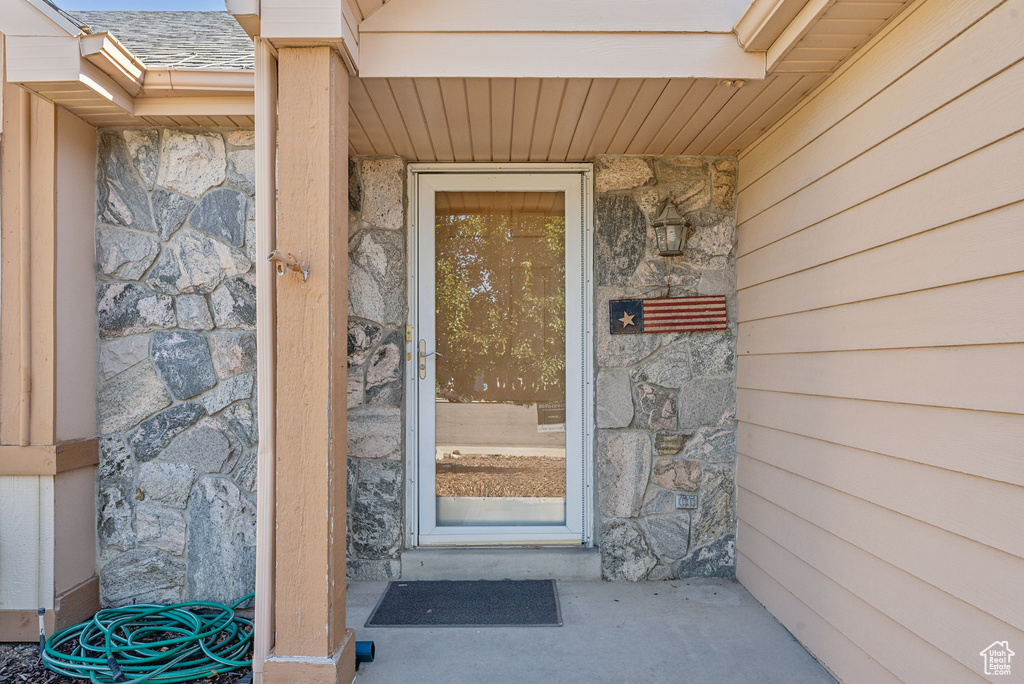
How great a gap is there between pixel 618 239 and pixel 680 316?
0.47 metres

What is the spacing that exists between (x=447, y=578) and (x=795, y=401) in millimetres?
1729

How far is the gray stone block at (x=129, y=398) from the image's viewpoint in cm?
252

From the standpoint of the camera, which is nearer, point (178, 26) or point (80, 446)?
point (80, 446)

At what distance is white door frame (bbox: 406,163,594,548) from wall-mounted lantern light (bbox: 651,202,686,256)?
0.33m

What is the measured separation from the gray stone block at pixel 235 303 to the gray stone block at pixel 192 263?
4 centimetres

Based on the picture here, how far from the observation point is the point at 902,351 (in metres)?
1.67

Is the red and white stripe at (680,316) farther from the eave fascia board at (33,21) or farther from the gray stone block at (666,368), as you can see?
the eave fascia board at (33,21)

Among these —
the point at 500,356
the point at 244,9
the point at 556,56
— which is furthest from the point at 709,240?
the point at 244,9

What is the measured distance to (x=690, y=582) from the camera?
9.14 feet

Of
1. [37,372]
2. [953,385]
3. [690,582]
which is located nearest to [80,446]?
[37,372]

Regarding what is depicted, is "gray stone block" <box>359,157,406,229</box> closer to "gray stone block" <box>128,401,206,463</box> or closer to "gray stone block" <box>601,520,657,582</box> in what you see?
"gray stone block" <box>128,401,206,463</box>

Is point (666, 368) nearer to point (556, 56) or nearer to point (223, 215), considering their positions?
point (556, 56)

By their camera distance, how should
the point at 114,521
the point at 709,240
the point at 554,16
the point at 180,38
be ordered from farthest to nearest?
the point at 180,38 < the point at 709,240 < the point at 114,521 < the point at 554,16

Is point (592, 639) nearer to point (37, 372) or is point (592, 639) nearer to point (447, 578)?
point (447, 578)
